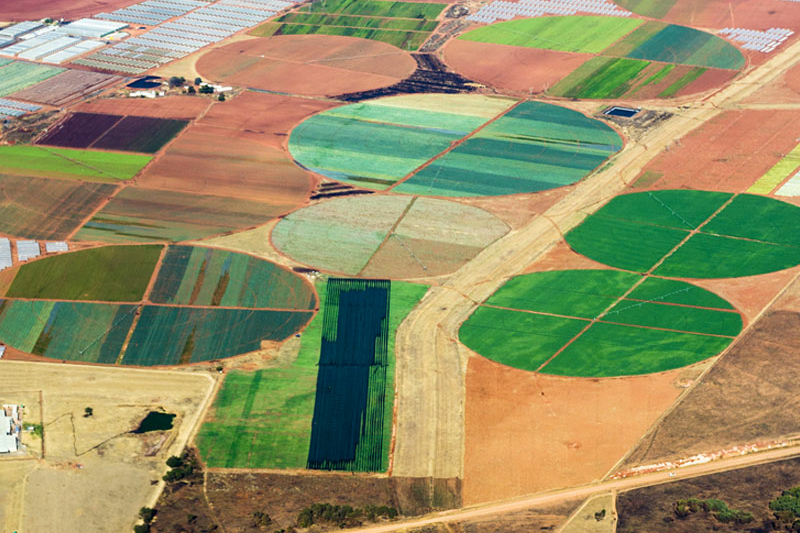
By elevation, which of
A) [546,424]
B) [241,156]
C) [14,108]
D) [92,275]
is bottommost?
[546,424]

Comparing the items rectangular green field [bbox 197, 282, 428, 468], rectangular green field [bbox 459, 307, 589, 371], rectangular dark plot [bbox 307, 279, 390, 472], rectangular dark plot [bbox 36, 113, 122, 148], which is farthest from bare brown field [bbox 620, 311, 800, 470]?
rectangular dark plot [bbox 36, 113, 122, 148]

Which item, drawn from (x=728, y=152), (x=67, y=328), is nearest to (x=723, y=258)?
(x=728, y=152)

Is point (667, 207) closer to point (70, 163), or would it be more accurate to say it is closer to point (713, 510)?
point (713, 510)

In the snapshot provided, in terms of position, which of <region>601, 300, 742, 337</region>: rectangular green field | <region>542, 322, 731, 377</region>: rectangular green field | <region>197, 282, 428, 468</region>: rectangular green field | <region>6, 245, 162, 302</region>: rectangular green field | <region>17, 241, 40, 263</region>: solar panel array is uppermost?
<region>17, 241, 40, 263</region>: solar panel array

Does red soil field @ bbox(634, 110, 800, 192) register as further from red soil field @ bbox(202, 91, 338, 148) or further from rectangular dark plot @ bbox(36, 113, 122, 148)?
rectangular dark plot @ bbox(36, 113, 122, 148)

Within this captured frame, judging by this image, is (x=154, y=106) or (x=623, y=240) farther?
(x=154, y=106)

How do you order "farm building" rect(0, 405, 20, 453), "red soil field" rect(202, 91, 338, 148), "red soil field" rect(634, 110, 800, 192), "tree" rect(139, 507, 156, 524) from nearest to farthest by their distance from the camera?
1. "tree" rect(139, 507, 156, 524)
2. "farm building" rect(0, 405, 20, 453)
3. "red soil field" rect(634, 110, 800, 192)
4. "red soil field" rect(202, 91, 338, 148)
